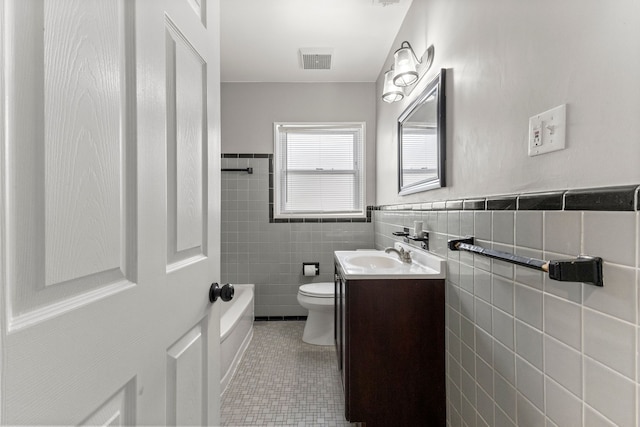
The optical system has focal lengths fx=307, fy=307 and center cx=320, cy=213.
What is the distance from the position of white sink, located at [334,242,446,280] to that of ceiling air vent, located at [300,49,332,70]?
167cm

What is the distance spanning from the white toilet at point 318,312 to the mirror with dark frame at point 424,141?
100 centimetres

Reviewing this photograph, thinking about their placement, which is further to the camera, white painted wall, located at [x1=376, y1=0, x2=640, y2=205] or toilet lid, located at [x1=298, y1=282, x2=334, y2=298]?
toilet lid, located at [x1=298, y1=282, x2=334, y2=298]

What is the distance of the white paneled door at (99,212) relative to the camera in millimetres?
359

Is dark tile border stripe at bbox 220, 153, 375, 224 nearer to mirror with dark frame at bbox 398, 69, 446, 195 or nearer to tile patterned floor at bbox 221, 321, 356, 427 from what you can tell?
mirror with dark frame at bbox 398, 69, 446, 195

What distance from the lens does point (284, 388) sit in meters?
1.92

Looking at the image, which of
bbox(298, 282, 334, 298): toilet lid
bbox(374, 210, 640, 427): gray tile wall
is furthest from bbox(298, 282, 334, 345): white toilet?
bbox(374, 210, 640, 427): gray tile wall

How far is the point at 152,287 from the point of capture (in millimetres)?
608

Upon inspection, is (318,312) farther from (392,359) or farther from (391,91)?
(391,91)

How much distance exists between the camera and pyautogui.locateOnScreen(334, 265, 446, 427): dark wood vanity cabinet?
1.44 meters

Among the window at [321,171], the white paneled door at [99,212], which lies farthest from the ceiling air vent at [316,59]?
the white paneled door at [99,212]

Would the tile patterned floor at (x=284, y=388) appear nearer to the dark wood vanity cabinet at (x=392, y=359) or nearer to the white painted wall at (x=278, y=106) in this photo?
the dark wood vanity cabinet at (x=392, y=359)

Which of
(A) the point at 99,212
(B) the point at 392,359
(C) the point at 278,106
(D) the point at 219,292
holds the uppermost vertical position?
(C) the point at 278,106

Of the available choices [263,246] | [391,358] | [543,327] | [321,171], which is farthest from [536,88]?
[263,246]

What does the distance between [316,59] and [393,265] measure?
186 cm
